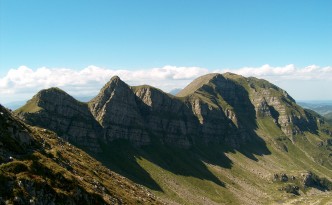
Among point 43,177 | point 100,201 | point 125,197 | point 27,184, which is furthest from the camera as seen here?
point 125,197

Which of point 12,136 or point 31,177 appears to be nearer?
point 31,177

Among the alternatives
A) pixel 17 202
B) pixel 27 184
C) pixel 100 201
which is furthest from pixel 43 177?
pixel 100 201

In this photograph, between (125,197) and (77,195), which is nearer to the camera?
(77,195)

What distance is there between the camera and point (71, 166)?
80938mm

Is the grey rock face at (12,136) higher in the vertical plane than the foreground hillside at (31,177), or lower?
higher

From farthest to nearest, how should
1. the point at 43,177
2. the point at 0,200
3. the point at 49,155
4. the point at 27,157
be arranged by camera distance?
the point at 49,155, the point at 27,157, the point at 43,177, the point at 0,200

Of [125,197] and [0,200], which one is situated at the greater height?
[0,200]

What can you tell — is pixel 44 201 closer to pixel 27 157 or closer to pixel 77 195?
pixel 77 195

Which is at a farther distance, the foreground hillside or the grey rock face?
the grey rock face

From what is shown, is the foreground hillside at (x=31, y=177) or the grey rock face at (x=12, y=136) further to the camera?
the grey rock face at (x=12, y=136)

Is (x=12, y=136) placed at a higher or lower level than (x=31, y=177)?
higher

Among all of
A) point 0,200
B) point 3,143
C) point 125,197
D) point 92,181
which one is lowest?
point 125,197

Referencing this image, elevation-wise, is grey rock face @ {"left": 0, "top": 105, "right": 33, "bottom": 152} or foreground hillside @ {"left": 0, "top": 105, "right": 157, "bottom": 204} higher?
grey rock face @ {"left": 0, "top": 105, "right": 33, "bottom": 152}

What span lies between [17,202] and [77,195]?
13425mm
